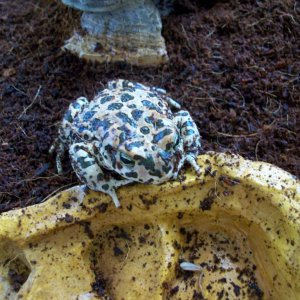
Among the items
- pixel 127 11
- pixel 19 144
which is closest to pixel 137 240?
pixel 19 144

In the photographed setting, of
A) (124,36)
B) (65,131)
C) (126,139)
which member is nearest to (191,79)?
(124,36)

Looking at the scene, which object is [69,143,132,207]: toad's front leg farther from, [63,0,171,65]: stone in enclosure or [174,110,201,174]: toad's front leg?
[63,0,171,65]: stone in enclosure

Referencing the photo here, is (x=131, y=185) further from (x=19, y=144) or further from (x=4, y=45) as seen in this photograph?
(x=4, y=45)

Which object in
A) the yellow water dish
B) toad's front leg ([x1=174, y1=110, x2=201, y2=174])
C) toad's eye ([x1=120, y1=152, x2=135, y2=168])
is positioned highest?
toad's eye ([x1=120, y1=152, x2=135, y2=168])

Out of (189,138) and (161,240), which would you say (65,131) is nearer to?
(189,138)

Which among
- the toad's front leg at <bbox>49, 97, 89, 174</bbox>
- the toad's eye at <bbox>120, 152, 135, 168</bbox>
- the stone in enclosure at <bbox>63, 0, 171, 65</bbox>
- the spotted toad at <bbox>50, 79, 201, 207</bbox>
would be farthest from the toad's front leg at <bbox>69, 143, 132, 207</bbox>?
the stone in enclosure at <bbox>63, 0, 171, 65</bbox>

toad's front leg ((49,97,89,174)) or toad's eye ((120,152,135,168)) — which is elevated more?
toad's eye ((120,152,135,168))

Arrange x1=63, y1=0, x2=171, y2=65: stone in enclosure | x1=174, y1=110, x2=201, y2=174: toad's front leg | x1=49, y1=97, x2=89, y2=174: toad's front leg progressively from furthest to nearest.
Result: x1=63, y1=0, x2=171, y2=65: stone in enclosure, x1=49, y1=97, x2=89, y2=174: toad's front leg, x1=174, y1=110, x2=201, y2=174: toad's front leg
